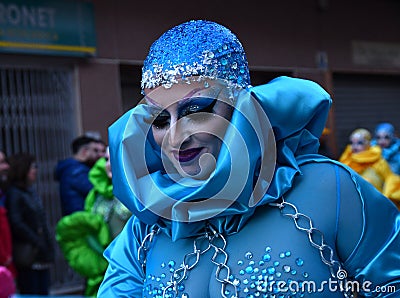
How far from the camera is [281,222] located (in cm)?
156

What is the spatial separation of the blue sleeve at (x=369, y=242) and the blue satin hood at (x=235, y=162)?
0.16 meters

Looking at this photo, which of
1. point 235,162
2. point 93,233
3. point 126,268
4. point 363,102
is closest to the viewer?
point 235,162

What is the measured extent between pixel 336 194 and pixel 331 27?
9686 mm

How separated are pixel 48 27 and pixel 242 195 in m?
6.27

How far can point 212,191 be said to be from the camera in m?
1.52

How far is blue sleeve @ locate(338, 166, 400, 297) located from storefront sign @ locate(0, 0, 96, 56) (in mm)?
6004

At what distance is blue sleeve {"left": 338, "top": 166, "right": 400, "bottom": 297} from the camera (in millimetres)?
1550

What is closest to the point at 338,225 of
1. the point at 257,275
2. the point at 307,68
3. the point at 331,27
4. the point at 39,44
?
the point at 257,275

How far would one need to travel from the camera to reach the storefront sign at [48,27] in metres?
7.06

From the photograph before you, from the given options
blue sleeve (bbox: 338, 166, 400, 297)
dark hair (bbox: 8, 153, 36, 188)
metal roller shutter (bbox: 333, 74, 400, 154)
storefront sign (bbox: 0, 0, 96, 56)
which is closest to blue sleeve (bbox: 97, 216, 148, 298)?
blue sleeve (bbox: 338, 166, 400, 297)

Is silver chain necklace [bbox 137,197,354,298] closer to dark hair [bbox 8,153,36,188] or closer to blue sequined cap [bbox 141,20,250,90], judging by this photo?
blue sequined cap [bbox 141,20,250,90]

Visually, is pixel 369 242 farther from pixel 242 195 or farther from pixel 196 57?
pixel 196 57

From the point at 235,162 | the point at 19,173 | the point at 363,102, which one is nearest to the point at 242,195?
the point at 235,162

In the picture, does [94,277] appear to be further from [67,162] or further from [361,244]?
[361,244]
